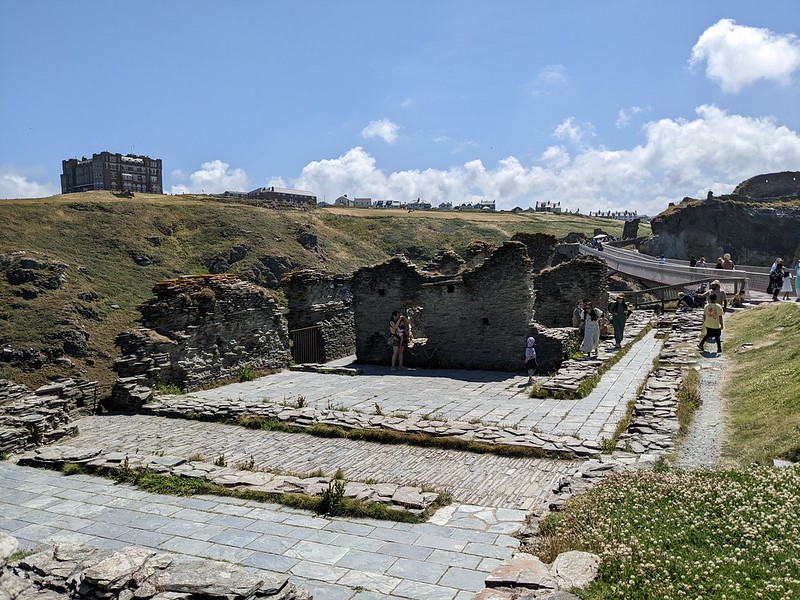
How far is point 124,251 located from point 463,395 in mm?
53423

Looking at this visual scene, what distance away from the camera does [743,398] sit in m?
11.4

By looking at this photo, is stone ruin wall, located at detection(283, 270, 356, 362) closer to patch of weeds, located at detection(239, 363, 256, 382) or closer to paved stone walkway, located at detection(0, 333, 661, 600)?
patch of weeds, located at detection(239, 363, 256, 382)

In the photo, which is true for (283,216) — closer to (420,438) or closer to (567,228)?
(567,228)

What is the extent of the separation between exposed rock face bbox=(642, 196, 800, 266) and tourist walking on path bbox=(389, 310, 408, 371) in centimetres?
4242

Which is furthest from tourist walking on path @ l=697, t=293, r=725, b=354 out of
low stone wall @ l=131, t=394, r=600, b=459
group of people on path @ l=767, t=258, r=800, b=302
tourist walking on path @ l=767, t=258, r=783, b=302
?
tourist walking on path @ l=767, t=258, r=783, b=302

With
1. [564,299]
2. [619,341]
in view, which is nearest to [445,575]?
[619,341]

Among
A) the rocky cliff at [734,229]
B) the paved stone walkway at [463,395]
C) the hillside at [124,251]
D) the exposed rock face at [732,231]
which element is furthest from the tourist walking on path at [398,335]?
the rocky cliff at [734,229]

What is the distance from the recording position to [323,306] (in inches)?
899

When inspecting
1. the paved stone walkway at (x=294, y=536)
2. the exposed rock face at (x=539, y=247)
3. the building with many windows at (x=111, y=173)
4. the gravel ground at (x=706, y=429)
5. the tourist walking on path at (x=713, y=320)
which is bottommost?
the paved stone walkway at (x=294, y=536)

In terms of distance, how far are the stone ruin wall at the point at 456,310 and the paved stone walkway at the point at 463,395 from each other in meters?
0.77

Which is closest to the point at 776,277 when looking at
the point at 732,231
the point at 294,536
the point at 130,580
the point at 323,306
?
the point at 323,306

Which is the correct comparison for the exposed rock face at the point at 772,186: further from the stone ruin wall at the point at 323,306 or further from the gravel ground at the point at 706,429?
the gravel ground at the point at 706,429

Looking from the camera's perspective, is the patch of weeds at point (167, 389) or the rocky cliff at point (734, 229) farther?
the rocky cliff at point (734, 229)

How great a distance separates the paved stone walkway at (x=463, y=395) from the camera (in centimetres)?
1210
